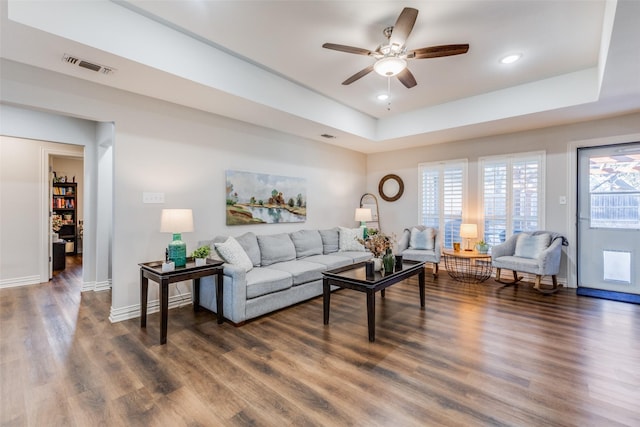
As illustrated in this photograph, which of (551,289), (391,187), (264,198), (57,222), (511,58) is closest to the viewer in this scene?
(511,58)

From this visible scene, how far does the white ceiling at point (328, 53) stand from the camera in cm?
246

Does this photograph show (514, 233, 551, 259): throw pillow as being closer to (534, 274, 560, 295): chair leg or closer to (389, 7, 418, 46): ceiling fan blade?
(534, 274, 560, 295): chair leg

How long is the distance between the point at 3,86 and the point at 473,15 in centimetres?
438

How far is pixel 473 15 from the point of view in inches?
104

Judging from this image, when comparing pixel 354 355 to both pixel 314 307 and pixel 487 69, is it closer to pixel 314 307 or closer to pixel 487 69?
pixel 314 307

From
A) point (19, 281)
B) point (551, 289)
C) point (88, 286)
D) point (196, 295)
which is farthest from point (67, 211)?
point (551, 289)

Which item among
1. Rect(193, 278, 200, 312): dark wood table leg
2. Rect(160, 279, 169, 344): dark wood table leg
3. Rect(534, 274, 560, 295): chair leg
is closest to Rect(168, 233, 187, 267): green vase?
Rect(160, 279, 169, 344): dark wood table leg

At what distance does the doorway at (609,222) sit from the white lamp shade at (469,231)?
1.43 m

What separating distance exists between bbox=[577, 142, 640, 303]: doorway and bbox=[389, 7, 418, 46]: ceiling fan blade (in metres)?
4.03

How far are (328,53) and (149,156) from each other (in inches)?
95.5

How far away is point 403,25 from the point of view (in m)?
2.34

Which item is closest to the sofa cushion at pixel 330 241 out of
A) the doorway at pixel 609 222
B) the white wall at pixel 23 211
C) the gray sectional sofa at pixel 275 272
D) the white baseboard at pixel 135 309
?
the gray sectional sofa at pixel 275 272

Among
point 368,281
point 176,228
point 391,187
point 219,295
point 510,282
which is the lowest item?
point 510,282

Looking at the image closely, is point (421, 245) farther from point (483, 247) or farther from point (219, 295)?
point (219, 295)
